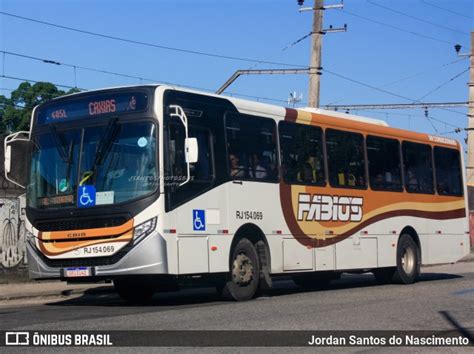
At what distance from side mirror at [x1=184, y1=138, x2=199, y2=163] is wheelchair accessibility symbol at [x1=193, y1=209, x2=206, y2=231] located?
0.95m

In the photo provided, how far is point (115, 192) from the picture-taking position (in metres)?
12.7

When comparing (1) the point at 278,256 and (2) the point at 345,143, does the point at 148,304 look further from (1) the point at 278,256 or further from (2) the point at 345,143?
(2) the point at 345,143

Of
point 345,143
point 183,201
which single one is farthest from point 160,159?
point 345,143

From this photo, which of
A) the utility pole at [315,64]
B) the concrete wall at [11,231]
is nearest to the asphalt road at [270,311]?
the concrete wall at [11,231]

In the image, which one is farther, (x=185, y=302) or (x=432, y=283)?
(x=432, y=283)

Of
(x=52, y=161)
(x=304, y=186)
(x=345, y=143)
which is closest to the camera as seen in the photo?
(x=52, y=161)

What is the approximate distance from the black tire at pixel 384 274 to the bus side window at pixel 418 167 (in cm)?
196

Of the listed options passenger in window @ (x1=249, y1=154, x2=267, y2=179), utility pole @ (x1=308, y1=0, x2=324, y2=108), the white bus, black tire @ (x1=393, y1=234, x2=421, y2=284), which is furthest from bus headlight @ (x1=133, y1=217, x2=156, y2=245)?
utility pole @ (x1=308, y1=0, x2=324, y2=108)

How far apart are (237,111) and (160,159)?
2.47 meters

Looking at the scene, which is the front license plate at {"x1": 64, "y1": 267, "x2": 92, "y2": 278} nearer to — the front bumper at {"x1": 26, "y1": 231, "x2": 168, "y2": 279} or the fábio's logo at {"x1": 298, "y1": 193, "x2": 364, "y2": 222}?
the front bumper at {"x1": 26, "y1": 231, "x2": 168, "y2": 279}

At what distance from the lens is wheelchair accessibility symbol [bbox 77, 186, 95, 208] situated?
504 inches

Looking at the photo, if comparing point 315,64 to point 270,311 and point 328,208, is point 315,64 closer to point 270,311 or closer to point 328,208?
point 328,208

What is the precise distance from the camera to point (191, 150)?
1268 cm

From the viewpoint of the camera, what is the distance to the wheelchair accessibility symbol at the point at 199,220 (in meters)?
13.1
